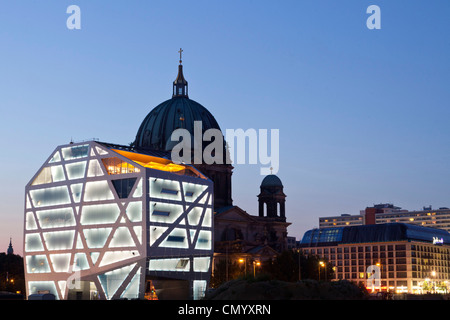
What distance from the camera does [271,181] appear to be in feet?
640

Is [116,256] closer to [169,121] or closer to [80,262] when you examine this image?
[80,262]

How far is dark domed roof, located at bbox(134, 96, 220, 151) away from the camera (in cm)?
18412

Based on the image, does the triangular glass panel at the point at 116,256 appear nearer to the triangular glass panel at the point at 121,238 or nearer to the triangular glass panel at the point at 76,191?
the triangular glass panel at the point at 121,238

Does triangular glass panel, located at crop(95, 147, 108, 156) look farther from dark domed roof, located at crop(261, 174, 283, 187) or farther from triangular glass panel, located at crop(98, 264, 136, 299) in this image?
dark domed roof, located at crop(261, 174, 283, 187)

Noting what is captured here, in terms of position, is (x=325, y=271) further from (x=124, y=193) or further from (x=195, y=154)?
(x=124, y=193)

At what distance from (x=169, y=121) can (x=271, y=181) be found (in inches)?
1200

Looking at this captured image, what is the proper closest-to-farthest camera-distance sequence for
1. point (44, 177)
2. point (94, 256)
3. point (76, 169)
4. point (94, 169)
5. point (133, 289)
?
point (133, 289) → point (94, 256) → point (94, 169) → point (76, 169) → point (44, 177)

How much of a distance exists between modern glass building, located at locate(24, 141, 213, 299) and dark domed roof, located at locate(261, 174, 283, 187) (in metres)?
60.8

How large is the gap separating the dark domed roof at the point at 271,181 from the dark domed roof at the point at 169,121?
1806 cm

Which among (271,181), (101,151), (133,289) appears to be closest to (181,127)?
(271,181)

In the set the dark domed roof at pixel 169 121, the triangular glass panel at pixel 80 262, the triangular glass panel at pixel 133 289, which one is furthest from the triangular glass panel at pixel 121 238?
the dark domed roof at pixel 169 121

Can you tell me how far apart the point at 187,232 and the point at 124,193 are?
13231mm

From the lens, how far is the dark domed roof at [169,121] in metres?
184
